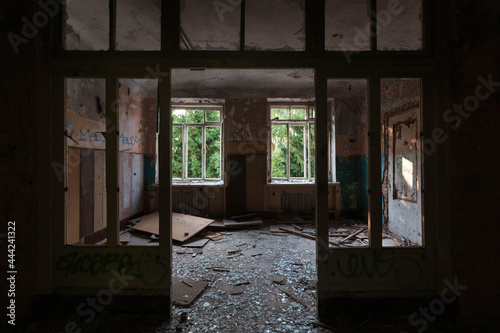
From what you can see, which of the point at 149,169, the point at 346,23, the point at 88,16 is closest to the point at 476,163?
the point at 346,23

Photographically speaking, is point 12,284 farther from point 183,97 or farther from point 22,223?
point 183,97

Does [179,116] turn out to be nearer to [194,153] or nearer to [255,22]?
[194,153]

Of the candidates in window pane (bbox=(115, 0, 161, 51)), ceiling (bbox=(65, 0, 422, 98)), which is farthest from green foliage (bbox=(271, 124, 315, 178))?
window pane (bbox=(115, 0, 161, 51))

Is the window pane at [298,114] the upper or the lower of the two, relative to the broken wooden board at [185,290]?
upper

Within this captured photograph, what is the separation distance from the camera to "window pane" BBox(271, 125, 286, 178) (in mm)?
6820

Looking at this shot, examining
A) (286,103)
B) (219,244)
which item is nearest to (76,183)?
(219,244)

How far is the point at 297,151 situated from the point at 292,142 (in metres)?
0.29

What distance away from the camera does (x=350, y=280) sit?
2.12 m

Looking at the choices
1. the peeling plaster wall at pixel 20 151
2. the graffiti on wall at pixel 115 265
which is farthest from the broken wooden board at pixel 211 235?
the peeling plaster wall at pixel 20 151

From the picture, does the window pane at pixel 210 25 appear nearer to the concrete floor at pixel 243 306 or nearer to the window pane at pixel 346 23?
the window pane at pixel 346 23

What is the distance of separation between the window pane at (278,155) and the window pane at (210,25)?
4387 millimetres

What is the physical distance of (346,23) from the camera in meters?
2.87

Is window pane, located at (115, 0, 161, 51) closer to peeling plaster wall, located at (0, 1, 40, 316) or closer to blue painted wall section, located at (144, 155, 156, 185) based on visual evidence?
peeling plaster wall, located at (0, 1, 40, 316)

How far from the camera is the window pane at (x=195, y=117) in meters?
7.08
